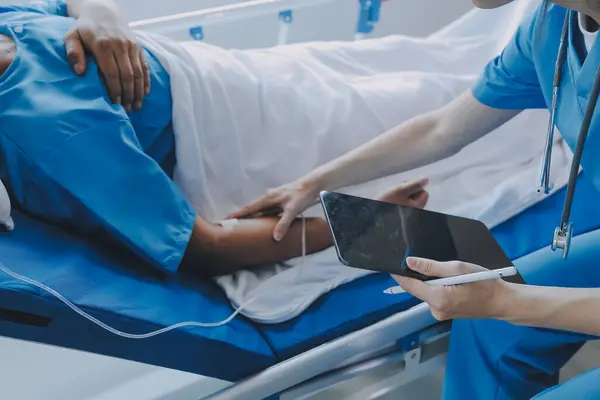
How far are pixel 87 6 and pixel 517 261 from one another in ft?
3.23

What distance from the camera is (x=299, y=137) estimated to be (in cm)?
135

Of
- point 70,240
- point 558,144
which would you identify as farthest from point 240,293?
point 558,144

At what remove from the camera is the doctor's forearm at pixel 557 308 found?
834mm

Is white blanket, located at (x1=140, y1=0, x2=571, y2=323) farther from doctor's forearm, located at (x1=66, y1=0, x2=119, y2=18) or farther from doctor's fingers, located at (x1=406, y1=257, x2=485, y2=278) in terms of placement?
doctor's fingers, located at (x1=406, y1=257, x2=485, y2=278)

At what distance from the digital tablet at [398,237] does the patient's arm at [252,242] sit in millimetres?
187

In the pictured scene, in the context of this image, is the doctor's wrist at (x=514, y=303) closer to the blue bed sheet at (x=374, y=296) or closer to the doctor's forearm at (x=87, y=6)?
the blue bed sheet at (x=374, y=296)

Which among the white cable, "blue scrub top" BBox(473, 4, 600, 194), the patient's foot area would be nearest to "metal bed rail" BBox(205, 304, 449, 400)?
the white cable

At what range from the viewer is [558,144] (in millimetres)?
1403

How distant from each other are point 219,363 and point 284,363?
0.11 meters

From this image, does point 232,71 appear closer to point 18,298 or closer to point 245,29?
point 18,298

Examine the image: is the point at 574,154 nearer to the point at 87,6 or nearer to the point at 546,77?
the point at 546,77

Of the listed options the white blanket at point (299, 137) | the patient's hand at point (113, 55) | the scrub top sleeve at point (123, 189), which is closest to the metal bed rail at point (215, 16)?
the white blanket at point (299, 137)

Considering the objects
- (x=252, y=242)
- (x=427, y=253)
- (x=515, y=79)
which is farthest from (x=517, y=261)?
(x=252, y=242)

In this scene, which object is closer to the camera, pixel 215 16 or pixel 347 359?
pixel 347 359
